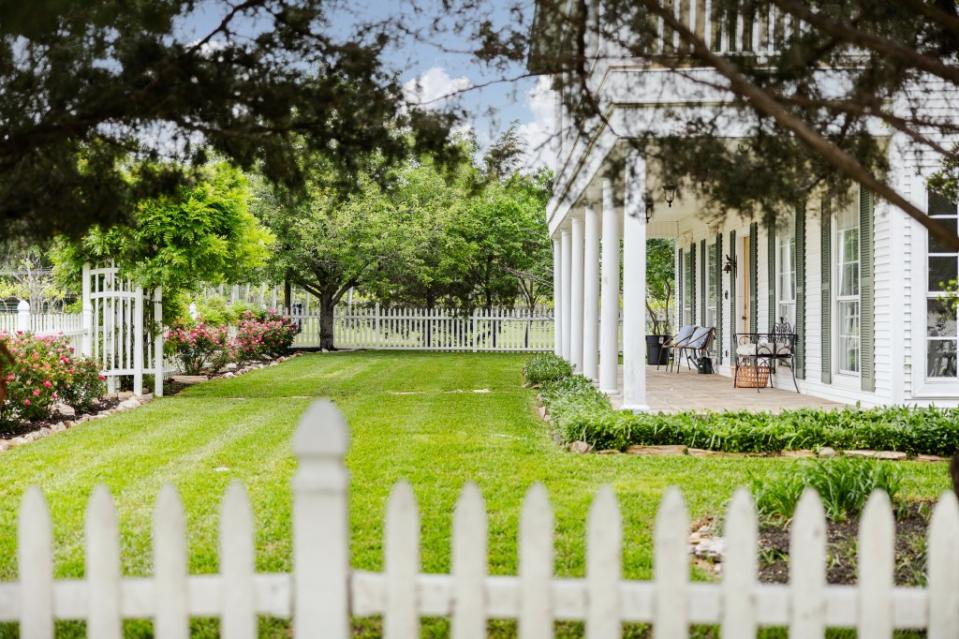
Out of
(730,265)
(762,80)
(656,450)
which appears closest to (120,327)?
(656,450)

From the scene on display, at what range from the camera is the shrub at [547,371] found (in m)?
13.3

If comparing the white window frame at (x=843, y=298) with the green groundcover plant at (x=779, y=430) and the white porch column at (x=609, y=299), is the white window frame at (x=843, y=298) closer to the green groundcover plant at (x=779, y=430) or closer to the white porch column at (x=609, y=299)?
the green groundcover plant at (x=779, y=430)

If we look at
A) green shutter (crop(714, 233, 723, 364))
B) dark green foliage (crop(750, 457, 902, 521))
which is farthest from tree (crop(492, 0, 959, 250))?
green shutter (crop(714, 233, 723, 364))

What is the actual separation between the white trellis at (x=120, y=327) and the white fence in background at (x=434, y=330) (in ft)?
44.6

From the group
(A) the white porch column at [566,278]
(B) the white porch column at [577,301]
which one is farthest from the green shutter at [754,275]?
(A) the white porch column at [566,278]

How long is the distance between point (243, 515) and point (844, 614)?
147 cm

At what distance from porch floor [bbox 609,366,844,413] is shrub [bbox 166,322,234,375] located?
7.41 m

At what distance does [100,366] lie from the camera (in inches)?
423

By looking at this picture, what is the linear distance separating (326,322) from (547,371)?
1236 centimetres

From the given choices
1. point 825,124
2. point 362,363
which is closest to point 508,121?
point 825,124

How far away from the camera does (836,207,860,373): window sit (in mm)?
9805

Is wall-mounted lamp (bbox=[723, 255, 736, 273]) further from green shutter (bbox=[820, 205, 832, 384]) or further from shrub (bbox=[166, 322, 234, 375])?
shrub (bbox=[166, 322, 234, 375])

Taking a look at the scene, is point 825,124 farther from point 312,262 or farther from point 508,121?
point 312,262

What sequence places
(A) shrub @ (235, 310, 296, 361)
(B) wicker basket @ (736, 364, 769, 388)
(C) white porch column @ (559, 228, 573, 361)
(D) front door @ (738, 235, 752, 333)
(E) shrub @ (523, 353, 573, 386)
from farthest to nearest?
(A) shrub @ (235, 310, 296, 361) < (C) white porch column @ (559, 228, 573, 361) < (D) front door @ (738, 235, 752, 333) < (E) shrub @ (523, 353, 573, 386) < (B) wicker basket @ (736, 364, 769, 388)
